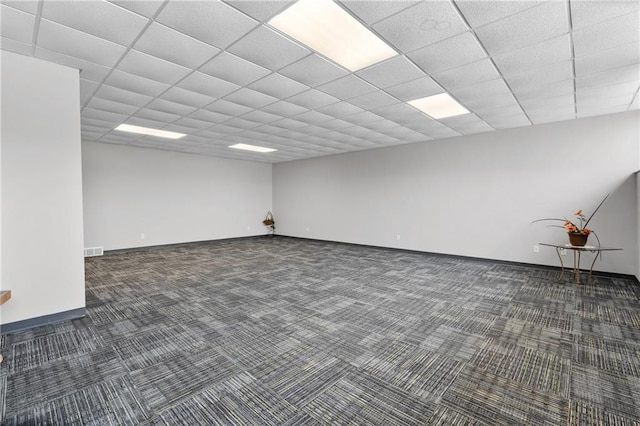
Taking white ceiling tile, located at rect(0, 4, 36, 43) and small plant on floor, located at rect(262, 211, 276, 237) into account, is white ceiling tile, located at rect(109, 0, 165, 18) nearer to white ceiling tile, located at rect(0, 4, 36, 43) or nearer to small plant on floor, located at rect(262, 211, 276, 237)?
white ceiling tile, located at rect(0, 4, 36, 43)

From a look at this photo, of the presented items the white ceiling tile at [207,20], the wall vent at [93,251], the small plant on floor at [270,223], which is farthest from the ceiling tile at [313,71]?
the small plant on floor at [270,223]

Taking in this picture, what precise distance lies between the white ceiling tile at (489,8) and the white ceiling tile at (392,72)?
28.3 inches

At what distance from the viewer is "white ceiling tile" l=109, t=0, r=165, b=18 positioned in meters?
2.01

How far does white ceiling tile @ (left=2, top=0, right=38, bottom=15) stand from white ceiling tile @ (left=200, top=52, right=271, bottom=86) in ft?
4.10

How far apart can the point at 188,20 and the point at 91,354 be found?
2.83m

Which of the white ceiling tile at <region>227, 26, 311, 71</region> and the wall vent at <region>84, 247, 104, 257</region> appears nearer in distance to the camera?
the white ceiling tile at <region>227, 26, 311, 71</region>

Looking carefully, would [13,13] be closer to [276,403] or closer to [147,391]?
[147,391]

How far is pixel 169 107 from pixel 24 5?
2.22m

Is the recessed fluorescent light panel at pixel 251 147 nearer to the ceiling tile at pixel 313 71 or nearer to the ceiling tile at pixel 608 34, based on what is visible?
the ceiling tile at pixel 313 71

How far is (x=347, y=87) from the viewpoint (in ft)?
11.5

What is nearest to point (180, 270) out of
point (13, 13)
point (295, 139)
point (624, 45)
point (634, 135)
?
point (295, 139)

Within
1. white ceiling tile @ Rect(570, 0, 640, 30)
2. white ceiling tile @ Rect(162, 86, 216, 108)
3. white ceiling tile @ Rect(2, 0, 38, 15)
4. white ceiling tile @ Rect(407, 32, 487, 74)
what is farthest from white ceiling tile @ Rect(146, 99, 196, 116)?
white ceiling tile @ Rect(570, 0, 640, 30)

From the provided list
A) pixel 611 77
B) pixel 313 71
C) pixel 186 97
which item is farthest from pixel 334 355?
Answer: pixel 611 77

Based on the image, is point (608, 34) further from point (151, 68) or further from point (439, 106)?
point (151, 68)
